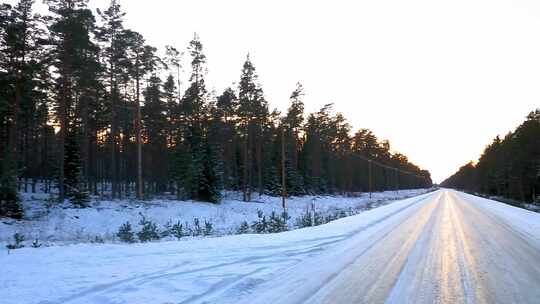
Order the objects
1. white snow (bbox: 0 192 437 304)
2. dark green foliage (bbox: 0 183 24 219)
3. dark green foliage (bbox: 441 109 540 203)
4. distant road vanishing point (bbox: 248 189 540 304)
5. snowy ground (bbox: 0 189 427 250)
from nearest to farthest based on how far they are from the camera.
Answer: distant road vanishing point (bbox: 248 189 540 304)
white snow (bbox: 0 192 437 304)
snowy ground (bbox: 0 189 427 250)
dark green foliage (bbox: 0 183 24 219)
dark green foliage (bbox: 441 109 540 203)

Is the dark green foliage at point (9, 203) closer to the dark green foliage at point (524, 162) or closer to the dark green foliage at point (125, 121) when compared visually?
the dark green foliage at point (125, 121)

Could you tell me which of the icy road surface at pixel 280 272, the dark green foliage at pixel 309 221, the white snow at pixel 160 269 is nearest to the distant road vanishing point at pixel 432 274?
the icy road surface at pixel 280 272

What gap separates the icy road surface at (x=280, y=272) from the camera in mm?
6168

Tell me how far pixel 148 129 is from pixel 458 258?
51.2 metres

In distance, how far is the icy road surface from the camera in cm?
617

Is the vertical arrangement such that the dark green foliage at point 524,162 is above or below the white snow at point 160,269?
above

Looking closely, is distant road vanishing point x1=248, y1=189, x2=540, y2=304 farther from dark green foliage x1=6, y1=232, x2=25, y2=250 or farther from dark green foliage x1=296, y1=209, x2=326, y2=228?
dark green foliage x1=6, y1=232, x2=25, y2=250

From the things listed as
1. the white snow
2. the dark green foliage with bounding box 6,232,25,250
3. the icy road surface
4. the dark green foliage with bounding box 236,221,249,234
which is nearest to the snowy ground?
the dark green foliage with bounding box 236,221,249,234

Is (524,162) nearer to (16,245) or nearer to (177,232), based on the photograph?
(177,232)

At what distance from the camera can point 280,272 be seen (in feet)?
26.3

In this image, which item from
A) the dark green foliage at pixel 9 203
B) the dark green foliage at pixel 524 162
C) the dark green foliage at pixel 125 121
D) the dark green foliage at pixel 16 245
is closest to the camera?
the dark green foliage at pixel 16 245

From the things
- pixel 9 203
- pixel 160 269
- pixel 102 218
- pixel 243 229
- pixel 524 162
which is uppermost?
pixel 524 162

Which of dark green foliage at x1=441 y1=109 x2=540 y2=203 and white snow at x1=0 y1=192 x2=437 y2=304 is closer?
white snow at x1=0 y1=192 x2=437 y2=304

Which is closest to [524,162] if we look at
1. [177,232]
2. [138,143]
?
[138,143]
